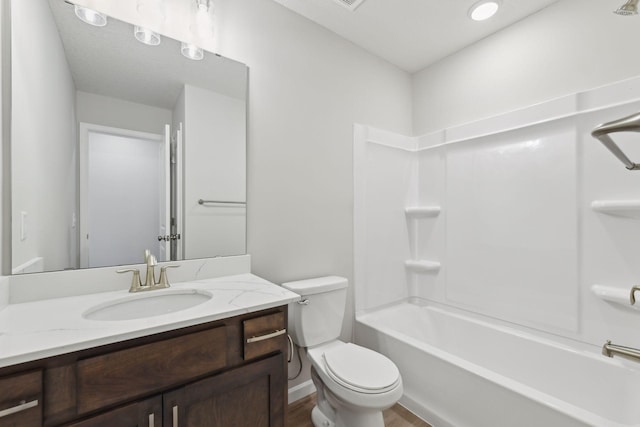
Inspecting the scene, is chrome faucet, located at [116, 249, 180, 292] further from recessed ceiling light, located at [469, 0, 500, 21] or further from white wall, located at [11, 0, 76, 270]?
recessed ceiling light, located at [469, 0, 500, 21]

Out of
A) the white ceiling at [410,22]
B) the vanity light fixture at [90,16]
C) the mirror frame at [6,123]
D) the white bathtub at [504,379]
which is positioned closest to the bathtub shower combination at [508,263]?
the white bathtub at [504,379]

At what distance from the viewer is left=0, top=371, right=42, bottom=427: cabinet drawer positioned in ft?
2.23

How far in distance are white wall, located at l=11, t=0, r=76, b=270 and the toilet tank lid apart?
1.05 m

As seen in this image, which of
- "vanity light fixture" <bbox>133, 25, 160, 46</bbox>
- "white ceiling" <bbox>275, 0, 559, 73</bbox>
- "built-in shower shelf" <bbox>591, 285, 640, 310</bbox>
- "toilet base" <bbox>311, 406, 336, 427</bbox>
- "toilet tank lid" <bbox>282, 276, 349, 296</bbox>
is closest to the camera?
"vanity light fixture" <bbox>133, 25, 160, 46</bbox>

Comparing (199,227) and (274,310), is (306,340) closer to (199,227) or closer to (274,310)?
(274,310)

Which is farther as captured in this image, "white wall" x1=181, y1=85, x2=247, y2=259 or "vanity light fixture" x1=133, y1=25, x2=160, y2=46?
"white wall" x1=181, y1=85, x2=247, y2=259

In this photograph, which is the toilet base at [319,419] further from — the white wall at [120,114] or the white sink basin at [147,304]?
the white wall at [120,114]

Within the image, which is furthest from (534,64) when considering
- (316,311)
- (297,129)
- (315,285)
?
(316,311)

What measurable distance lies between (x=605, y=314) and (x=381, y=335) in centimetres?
124

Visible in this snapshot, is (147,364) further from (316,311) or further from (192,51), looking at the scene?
(192,51)

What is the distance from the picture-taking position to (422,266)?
2.43 metres

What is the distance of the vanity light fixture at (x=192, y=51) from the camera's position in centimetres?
148

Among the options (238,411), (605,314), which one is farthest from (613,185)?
(238,411)

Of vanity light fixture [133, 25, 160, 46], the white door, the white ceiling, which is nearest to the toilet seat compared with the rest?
the white door
